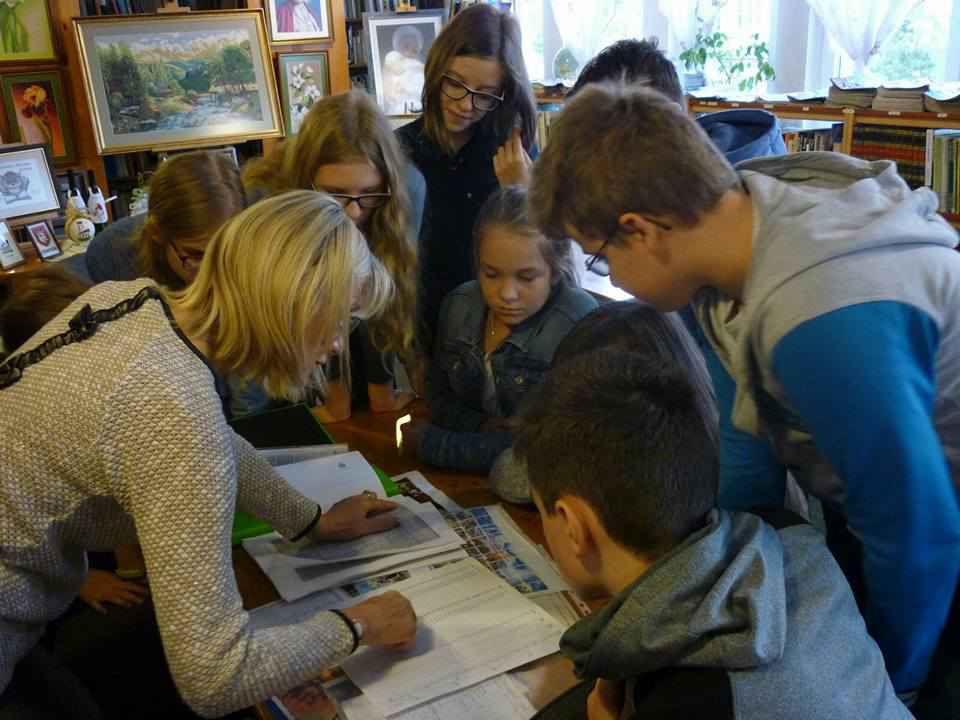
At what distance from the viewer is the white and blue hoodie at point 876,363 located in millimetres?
901

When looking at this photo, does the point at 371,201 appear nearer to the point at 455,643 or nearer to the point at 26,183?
the point at 455,643

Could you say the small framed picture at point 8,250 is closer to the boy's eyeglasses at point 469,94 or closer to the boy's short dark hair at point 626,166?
the boy's eyeglasses at point 469,94

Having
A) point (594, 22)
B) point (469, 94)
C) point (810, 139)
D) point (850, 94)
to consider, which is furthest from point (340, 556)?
point (594, 22)

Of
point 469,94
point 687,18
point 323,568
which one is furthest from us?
point 687,18

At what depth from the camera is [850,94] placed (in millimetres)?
3281

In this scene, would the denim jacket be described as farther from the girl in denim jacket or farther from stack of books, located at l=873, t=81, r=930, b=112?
stack of books, located at l=873, t=81, r=930, b=112

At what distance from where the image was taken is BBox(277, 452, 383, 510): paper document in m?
1.64

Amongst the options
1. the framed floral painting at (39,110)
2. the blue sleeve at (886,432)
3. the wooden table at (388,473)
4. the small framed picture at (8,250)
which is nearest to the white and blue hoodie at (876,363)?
the blue sleeve at (886,432)

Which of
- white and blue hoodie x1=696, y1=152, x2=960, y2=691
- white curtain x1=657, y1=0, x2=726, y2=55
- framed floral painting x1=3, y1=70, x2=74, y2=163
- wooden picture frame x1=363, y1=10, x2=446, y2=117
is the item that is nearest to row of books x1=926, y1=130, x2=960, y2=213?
white curtain x1=657, y1=0, x2=726, y2=55

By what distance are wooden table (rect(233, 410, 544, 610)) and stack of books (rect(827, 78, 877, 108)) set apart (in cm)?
228

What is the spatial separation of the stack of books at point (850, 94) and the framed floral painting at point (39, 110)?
3.99 m

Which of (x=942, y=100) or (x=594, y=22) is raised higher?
(x=594, y=22)

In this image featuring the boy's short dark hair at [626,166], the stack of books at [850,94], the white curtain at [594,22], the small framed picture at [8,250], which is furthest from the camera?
the white curtain at [594,22]

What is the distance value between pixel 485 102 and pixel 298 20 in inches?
148
